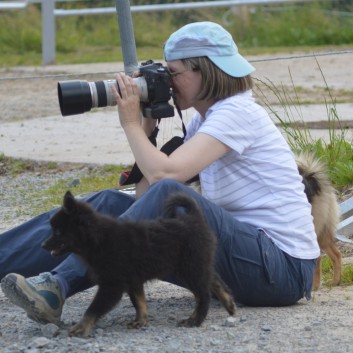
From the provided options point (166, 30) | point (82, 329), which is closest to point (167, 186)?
point (82, 329)

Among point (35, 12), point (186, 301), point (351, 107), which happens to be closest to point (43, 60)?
point (35, 12)

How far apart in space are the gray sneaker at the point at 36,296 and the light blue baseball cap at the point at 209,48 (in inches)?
43.8

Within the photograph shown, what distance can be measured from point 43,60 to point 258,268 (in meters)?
10.9

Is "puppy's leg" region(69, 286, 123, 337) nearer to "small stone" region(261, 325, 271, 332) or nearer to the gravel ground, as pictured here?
the gravel ground

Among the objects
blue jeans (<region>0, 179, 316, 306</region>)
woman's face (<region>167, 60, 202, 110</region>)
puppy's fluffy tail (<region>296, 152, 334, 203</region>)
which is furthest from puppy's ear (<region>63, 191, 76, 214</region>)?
puppy's fluffy tail (<region>296, 152, 334, 203</region>)

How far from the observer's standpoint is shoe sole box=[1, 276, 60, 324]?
13.1 ft

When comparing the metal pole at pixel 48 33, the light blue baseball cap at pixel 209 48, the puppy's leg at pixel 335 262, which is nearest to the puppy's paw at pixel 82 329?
the light blue baseball cap at pixel 209 48

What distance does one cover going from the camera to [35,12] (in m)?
18.0

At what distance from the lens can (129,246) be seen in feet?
12.8

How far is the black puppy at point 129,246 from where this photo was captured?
389 cm

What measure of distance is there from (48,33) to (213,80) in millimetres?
10996

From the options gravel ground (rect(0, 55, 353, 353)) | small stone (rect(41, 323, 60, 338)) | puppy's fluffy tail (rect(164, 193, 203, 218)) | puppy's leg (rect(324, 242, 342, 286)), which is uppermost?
puppy's fluffy tail (rect(164, 193, 203, 218))

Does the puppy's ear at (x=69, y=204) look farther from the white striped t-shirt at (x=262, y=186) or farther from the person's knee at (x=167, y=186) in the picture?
the white striped t-shirt at (x=262, y=186)

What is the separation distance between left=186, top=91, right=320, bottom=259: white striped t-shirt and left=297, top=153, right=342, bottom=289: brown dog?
24.8 inches
